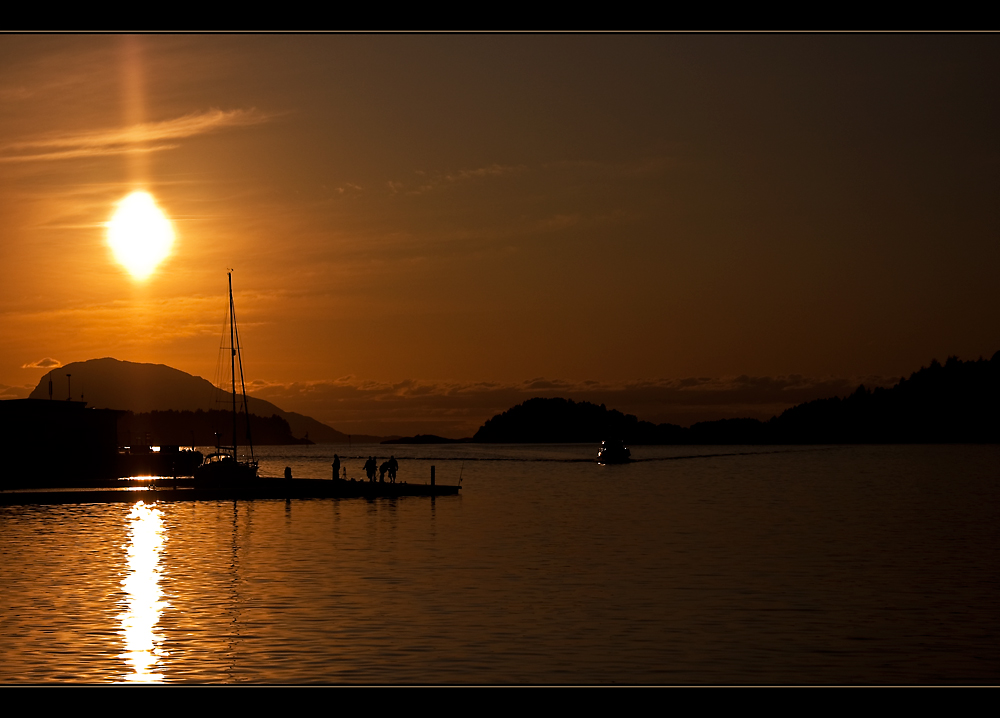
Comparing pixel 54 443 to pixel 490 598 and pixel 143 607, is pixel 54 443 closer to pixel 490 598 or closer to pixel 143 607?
pixel 143 607

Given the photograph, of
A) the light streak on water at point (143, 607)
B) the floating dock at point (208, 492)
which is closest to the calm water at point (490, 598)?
the light streak on water at point (143, 607)

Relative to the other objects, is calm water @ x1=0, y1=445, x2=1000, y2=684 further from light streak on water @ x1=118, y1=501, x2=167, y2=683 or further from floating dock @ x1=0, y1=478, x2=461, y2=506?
floating dock @ x1=0, y1=478, x2=461, y2=506

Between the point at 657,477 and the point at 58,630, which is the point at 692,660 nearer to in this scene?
the point at 58,630

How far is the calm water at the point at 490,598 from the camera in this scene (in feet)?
78.7

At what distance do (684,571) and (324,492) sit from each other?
41.3 m

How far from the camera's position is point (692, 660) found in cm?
2464

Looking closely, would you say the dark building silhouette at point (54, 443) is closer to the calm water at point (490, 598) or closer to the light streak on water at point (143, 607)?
the calm water at point (490, 598)

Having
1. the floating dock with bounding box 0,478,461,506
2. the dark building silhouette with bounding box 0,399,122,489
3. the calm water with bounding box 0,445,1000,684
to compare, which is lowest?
the calm water with bounding box 0,445,1000,684

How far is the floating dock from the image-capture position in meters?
65.8

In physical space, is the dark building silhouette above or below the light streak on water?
above

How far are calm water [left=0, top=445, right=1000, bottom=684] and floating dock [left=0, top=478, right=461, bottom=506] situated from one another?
1271 millimetres

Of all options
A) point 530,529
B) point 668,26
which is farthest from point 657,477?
point 668,26

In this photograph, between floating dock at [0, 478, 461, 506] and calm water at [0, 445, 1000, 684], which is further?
floating dock at [0, 478, 461, 506]

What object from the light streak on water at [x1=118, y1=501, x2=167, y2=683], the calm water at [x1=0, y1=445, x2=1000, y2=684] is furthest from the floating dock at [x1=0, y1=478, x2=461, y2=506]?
the light streak on water at [x1=118, y1=501, x2=167, y2=683]
